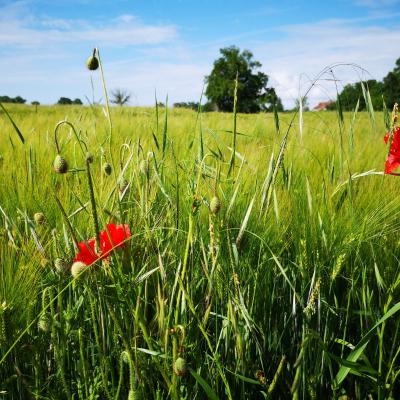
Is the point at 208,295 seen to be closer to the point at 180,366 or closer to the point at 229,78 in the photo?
the point at 180,366

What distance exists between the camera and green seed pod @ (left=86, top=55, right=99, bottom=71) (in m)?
0.52

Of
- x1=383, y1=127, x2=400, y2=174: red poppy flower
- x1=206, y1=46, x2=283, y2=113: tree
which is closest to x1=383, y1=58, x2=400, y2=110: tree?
x1=206, y1=46, x2=283, y2=113: tree

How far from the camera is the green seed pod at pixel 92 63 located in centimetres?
52

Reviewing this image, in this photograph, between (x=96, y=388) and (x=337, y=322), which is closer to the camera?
(x=96, y=388)

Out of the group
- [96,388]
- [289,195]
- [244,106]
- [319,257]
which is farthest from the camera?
[244,106]

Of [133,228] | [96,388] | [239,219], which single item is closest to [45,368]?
[96,388]

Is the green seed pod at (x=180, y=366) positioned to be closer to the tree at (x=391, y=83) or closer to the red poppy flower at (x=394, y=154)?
the red poppy flower at (x=394, y=154)

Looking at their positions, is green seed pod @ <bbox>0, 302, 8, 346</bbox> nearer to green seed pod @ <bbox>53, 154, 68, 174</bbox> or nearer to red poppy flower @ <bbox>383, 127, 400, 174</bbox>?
green seed pod @ <bbox>53, 154, 68, 174</bbox>

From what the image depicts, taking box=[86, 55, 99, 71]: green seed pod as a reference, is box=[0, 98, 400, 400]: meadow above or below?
below

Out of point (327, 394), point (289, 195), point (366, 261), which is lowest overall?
point (327, 394)

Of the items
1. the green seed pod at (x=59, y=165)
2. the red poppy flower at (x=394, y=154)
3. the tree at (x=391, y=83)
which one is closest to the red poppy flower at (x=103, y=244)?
the green seed pod at (x=59, y=165)

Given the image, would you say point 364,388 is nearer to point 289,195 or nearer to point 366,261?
point 366,261

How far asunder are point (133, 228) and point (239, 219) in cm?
17

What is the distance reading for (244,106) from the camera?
24.3 m
